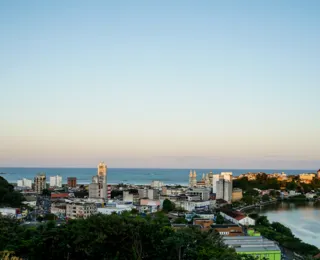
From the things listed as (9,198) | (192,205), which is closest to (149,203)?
(192,205)

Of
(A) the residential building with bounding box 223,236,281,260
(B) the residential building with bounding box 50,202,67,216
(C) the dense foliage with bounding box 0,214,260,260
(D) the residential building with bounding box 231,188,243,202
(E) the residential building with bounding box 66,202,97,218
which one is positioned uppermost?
(C) the dense foliage with bounding box 0,214,260,260

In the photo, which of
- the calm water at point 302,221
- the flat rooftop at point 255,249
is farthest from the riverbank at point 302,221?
the flat rooftop at point 255,249

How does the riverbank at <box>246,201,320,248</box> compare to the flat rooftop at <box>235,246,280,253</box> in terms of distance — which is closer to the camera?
the flat rooftop at <box>235,246,280,253</box>

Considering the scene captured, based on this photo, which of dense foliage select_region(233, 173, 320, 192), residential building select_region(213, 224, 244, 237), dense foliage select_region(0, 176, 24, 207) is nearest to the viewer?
residential building select_region(213, 224, 244, 237)

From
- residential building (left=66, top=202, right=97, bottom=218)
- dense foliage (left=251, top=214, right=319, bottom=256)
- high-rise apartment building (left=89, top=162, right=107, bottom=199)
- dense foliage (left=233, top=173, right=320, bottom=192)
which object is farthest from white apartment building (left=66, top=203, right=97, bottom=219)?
dense foliage (left=233, top=173, right=320, bottom=192)

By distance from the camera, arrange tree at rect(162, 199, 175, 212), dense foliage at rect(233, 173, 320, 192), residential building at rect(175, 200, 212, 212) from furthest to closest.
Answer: dense foliage at rect(233, 173, 320, 192) < residential building at rect(175, 200, 212, 212) < tree at rect(162, 199, 175, 212)

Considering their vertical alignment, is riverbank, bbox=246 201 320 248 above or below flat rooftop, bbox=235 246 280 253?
below

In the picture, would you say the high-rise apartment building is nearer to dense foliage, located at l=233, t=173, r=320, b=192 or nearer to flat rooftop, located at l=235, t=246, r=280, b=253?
dense foliage, located at l=233, t=173, r=320, b=192

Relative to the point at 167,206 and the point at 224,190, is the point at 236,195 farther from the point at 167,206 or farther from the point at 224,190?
the point at 167,206
